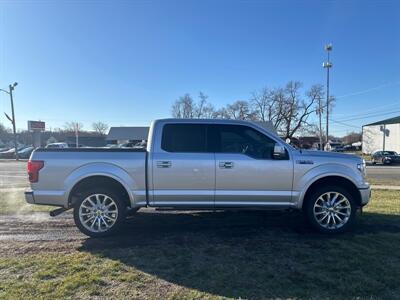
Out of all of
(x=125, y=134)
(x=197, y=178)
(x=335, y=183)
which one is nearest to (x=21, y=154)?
(x=125, y=134)

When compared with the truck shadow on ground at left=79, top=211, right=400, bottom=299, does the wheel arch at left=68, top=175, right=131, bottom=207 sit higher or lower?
higher

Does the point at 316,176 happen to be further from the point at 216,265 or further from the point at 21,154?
the point at 21,154

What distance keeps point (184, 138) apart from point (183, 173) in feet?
2.07

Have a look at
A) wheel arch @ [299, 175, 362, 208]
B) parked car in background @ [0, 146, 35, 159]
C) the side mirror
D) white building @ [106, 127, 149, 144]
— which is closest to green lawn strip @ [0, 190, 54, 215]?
the side mirror

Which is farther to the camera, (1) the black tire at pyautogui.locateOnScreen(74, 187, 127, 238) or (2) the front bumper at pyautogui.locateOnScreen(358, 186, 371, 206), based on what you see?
(2) the front bumper at pyautogui.locateOnScreen(358, 186, 371, 206)

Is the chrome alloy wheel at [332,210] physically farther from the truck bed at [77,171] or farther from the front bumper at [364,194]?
the truck bed at [77,171]

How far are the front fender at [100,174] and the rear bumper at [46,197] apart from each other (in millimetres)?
95

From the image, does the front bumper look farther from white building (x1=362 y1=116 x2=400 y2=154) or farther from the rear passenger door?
white building (x1=362 y1=116 x2=400 y2=154)

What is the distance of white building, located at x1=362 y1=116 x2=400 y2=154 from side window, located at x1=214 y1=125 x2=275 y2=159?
57149 mm

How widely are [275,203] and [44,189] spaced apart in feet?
12.9

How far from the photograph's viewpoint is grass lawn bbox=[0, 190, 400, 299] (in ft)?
11.7

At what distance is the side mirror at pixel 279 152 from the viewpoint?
544 centimetres

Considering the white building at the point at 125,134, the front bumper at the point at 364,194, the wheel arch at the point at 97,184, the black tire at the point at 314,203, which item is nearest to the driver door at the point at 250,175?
the black tire at the point at 314,203

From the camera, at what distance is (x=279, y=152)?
17.9 feet
